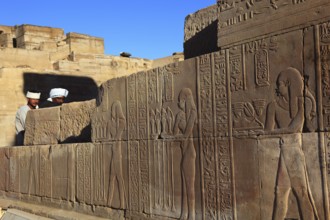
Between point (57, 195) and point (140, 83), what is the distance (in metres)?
2.61

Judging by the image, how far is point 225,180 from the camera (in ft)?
12.6

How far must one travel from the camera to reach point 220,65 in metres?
3.86

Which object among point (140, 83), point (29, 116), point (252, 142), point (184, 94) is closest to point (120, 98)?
point (140, 83)

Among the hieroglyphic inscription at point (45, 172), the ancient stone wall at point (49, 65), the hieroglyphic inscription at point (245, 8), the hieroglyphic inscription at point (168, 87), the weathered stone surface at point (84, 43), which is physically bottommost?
the hieroglyphic inscription at point (45, 172)

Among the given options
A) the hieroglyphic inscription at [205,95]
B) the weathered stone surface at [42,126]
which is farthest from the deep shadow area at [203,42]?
the weathered stone surface at [42,126]

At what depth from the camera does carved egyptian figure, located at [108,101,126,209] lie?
5.12 m

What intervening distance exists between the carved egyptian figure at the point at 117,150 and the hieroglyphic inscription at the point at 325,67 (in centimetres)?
259

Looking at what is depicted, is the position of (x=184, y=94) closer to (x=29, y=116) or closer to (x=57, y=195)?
(x=57, y=195)

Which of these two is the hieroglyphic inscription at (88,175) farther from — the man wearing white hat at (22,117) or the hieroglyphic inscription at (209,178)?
the man wearing white hat at (22,117)

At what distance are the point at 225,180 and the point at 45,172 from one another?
3771 millimetres

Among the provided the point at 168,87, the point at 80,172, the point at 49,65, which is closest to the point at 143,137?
the point at 168,87

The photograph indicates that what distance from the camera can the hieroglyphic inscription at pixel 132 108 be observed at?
16.1ft

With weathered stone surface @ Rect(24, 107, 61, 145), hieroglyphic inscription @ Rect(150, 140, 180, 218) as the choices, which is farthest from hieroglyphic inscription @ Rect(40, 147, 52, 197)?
hieroglyphic inscription @ Rect(150, 140, 180, 218)

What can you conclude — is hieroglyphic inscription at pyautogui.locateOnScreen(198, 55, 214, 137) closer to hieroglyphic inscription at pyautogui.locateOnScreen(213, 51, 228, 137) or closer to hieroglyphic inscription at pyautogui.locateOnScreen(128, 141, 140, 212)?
hieroglyphic inscription at pyautogui.locateOnScreen(213, 51, 228, 137)
